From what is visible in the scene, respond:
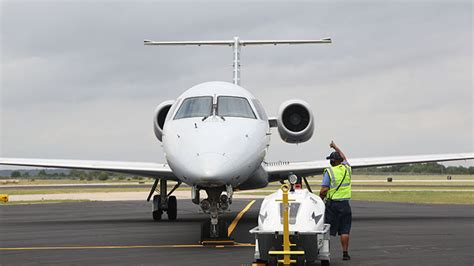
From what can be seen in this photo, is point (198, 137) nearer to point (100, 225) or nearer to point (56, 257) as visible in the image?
point (56, 257)

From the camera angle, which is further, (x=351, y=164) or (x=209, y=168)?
(x=351, y=164)

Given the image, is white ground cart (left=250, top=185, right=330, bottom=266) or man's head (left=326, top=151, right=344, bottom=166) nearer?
white ground cart (left=250, top=185, right=330, bottom=266)

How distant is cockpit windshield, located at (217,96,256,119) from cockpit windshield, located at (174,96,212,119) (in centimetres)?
22

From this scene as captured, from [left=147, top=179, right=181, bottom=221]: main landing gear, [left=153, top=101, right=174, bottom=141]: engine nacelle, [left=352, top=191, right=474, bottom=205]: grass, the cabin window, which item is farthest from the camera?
[left=352, top=191, right=474, bottom=205]: grass

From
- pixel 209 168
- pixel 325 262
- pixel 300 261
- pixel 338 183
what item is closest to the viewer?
pixel 300 261

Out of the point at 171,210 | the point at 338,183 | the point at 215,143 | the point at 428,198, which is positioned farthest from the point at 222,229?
the point at 428,198

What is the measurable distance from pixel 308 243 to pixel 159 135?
948 centimetres

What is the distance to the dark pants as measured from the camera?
434 inches

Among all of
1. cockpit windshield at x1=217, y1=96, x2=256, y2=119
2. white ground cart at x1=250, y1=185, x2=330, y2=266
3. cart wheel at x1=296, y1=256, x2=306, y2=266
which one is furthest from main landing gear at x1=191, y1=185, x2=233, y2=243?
cart wheel at x1=296, y1=256, x2=306, y2=266

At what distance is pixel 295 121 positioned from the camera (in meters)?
19.3

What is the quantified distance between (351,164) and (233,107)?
7.12 metres

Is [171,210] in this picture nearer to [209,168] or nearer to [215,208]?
[215,208]

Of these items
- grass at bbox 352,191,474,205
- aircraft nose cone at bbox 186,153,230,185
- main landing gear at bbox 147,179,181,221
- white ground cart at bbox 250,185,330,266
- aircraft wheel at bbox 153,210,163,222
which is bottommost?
grass at bbox 352,191,474,205

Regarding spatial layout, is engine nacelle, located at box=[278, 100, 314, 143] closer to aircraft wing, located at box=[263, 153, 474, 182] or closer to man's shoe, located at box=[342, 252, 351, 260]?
aircraft wing, located at box=[263, 153, 474, 182]
